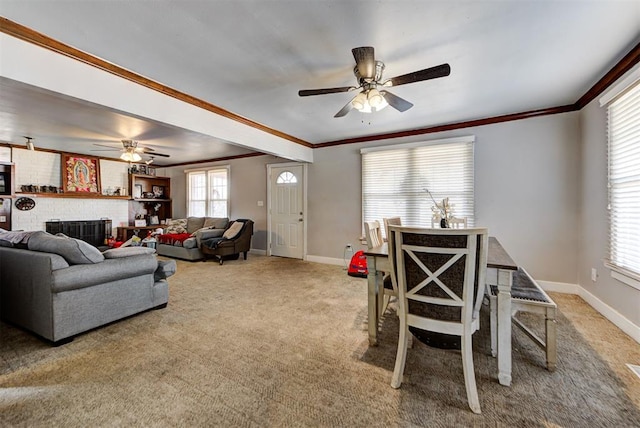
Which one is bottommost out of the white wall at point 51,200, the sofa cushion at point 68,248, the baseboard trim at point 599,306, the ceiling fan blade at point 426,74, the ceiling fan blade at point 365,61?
the baseboard trim at point 599,306

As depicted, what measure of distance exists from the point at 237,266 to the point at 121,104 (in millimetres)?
3259

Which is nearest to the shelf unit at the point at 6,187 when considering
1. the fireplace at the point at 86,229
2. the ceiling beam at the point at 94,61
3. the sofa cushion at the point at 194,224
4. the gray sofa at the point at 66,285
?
the fireplace at the point at 86,229

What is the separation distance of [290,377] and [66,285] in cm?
195

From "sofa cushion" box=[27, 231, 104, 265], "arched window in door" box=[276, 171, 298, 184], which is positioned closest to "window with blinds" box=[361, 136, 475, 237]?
"arched window in door" box=[276, 171, 298, 184]

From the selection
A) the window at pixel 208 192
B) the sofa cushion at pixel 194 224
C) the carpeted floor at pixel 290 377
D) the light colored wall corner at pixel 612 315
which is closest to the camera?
the carpeted floor at pixel 290 377

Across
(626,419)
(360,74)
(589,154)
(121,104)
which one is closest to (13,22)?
(121,104)

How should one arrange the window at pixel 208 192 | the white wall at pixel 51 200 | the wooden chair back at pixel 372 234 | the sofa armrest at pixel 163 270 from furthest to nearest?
the window at pixel 208 192 → the white wall at pixel 51 200 → the sofa armrest at pixel 163 270 → the wooden chair back at pixel 372 234

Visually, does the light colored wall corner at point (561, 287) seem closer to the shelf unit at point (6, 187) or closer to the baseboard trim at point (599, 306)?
the baseboard trim at point (599, 306)

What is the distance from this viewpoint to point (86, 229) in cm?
643

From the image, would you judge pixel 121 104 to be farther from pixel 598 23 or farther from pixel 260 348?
pixel 598 23

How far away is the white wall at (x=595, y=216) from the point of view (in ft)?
8.67

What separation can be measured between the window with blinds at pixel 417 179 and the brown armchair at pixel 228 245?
2.47 meters

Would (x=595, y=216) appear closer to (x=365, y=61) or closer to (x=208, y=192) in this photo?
(x=365, y=61)

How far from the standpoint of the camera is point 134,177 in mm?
7238
